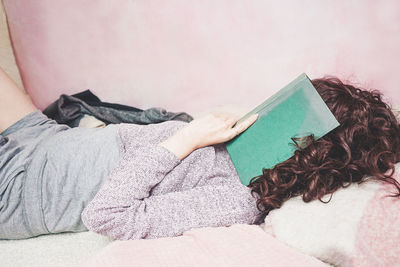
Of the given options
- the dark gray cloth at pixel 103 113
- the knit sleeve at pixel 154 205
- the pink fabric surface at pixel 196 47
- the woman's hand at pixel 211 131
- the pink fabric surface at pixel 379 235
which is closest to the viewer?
the pink fabric surface at pixel 379 235

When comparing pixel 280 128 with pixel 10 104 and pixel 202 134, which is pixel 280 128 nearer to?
pixel 202 134

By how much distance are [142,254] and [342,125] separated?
0.57m

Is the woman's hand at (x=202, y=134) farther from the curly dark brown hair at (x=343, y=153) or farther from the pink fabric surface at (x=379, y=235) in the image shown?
the pink fabric surface at (x=379, y=235)

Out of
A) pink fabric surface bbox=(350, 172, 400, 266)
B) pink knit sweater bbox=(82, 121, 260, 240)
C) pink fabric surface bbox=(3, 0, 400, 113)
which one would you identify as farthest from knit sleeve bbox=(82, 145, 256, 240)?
pink fabric surface bbox=(3, 0, 400, 113)

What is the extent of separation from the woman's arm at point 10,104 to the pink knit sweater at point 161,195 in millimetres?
431

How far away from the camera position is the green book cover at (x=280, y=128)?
80 centimetres

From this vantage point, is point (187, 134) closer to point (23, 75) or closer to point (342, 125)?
point (342, 125)

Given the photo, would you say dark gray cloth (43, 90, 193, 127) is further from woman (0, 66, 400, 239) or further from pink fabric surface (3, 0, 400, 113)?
woman (0, 66, 400, 239)

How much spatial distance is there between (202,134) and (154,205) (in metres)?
0.23

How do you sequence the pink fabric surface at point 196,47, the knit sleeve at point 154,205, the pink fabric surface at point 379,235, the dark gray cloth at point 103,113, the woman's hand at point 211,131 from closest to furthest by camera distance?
1. the pink fabric surface at point 379,235
2. the knit sleeve at point 154,205
3. the woman's hand at point 211,131
4. the pink fabric surface at point 196,47
5. the dark gray cloth at point 103,113

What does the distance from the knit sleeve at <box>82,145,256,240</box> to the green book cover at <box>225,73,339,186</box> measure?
0.09m

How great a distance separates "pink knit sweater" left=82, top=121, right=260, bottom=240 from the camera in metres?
0.80

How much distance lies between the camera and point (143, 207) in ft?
2.72

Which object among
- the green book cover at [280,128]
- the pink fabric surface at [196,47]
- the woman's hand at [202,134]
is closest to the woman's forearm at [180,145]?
the woman's hand at [202,134]
